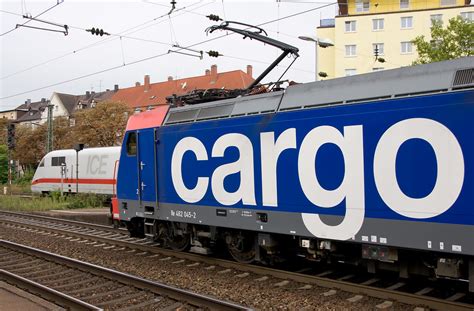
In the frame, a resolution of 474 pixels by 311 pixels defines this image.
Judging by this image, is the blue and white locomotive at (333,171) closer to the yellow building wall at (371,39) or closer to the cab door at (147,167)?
the cab door at (147,167)

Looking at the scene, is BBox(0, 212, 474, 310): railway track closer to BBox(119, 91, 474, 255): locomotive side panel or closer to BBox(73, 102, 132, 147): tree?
BBox(119, 91, 474, 255): locomotive side panel

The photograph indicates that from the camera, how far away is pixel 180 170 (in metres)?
10.6

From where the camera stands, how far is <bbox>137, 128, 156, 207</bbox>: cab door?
11414 mm

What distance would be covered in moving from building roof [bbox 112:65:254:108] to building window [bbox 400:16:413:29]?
73.3 feet

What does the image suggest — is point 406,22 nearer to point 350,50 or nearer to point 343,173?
point 350,50

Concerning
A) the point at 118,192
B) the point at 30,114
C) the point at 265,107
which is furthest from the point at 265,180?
the point at 30,114

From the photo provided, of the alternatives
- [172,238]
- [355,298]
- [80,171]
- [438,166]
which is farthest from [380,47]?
[438,166]

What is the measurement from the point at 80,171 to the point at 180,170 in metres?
20.6

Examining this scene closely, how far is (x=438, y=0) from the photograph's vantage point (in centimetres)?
4672

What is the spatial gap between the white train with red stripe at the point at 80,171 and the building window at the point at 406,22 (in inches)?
1243

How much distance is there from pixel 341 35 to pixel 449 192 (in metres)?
44.1

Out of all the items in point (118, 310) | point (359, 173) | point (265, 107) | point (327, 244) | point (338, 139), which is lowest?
point (118, 310)

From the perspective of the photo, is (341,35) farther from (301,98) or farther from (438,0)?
(301,98)

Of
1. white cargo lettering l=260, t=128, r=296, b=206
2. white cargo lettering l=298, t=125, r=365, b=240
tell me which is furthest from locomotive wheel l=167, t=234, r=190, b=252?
white cargo lettering l=298, t=125, r=365, b=240
